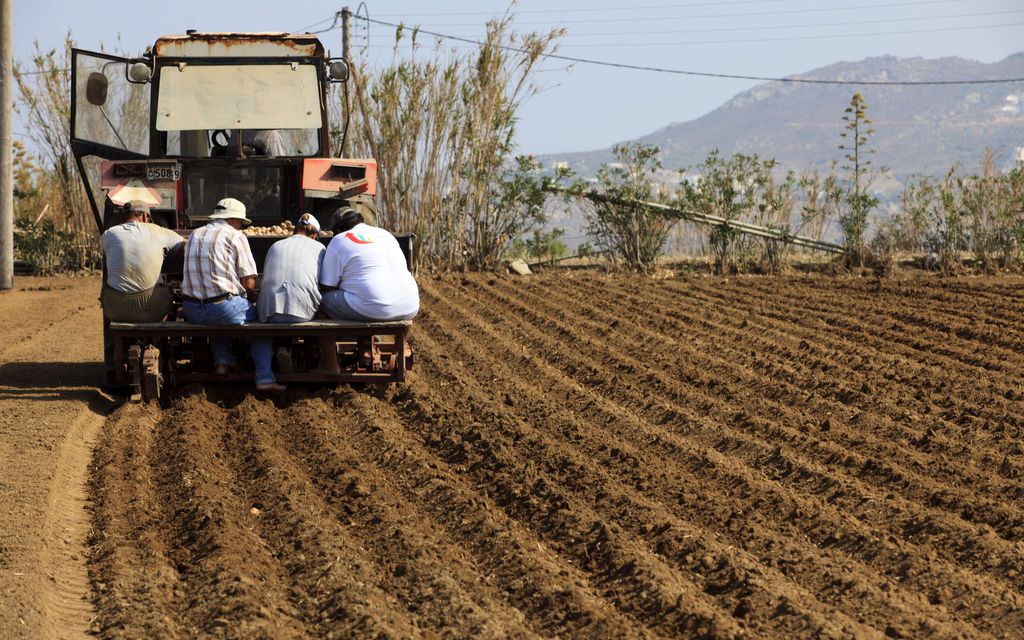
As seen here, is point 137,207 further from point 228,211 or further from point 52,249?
point 52,249

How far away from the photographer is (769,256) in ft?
54.3

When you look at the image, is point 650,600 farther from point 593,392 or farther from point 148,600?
point 593,392

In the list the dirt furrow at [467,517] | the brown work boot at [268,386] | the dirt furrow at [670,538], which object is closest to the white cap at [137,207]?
the brown work boot at [268,386]

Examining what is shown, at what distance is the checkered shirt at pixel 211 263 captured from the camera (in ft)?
25.9

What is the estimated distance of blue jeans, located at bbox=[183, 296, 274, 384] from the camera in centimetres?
795

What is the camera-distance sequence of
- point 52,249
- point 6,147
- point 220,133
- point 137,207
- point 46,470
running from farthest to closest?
point 52,249 < point 6,147 < point 220,133 < point 137,207 < point 46,470

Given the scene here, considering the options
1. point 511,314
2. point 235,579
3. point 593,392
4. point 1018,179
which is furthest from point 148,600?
point 1018,179

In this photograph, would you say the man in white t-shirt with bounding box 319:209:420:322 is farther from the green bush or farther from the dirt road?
the green bush

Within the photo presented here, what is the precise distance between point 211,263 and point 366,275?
1001 mm

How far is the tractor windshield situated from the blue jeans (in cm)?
193

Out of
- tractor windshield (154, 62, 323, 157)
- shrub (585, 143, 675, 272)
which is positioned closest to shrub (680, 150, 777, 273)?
shrub (585, 143, 675, 272)

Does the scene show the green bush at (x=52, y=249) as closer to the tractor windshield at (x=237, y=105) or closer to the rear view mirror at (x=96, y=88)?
the tractor windshield at (x=237, y=105)

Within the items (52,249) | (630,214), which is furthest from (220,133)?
(630,214)

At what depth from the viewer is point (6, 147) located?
15016mm
